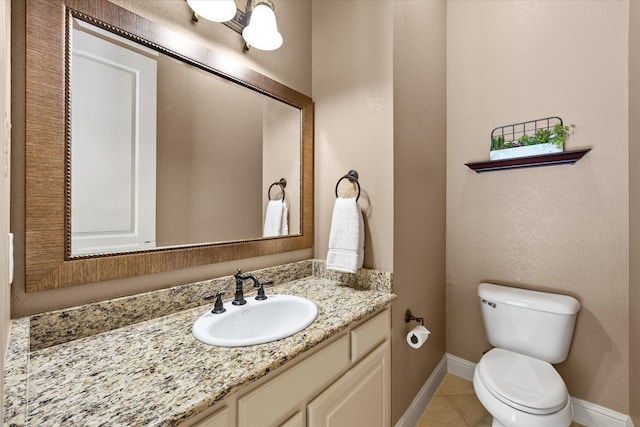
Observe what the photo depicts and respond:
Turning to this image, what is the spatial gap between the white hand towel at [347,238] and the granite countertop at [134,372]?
0.43 m

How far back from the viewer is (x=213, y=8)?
1065mm

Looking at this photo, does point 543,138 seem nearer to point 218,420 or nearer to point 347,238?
point 347,238

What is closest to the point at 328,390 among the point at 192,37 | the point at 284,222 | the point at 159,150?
the point at 284,222

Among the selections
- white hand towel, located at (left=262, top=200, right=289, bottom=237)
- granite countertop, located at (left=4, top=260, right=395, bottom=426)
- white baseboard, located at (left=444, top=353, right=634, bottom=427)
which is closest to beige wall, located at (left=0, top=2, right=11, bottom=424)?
granite countertop, located at (left=4, top=260, right=395, bottom=426)

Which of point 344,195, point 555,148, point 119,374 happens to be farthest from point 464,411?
point 119,374

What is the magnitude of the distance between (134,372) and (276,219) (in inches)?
36.8

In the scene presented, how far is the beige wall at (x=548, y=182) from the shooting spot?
1.49m

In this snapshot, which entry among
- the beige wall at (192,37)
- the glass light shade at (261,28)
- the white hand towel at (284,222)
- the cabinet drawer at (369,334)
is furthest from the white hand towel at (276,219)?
the glass light shade at (261,28)

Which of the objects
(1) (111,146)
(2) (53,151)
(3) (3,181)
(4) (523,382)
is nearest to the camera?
(3) (3,181)

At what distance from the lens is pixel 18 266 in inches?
29.8

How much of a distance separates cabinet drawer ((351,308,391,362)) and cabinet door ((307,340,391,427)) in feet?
0.14

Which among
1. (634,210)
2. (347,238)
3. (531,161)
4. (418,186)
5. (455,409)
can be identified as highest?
(531,161)

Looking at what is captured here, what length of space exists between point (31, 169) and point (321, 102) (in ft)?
4.33

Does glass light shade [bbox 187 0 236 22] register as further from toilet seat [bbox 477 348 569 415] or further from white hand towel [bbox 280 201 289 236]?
toilet seat [bbox 477 348 569 415]
